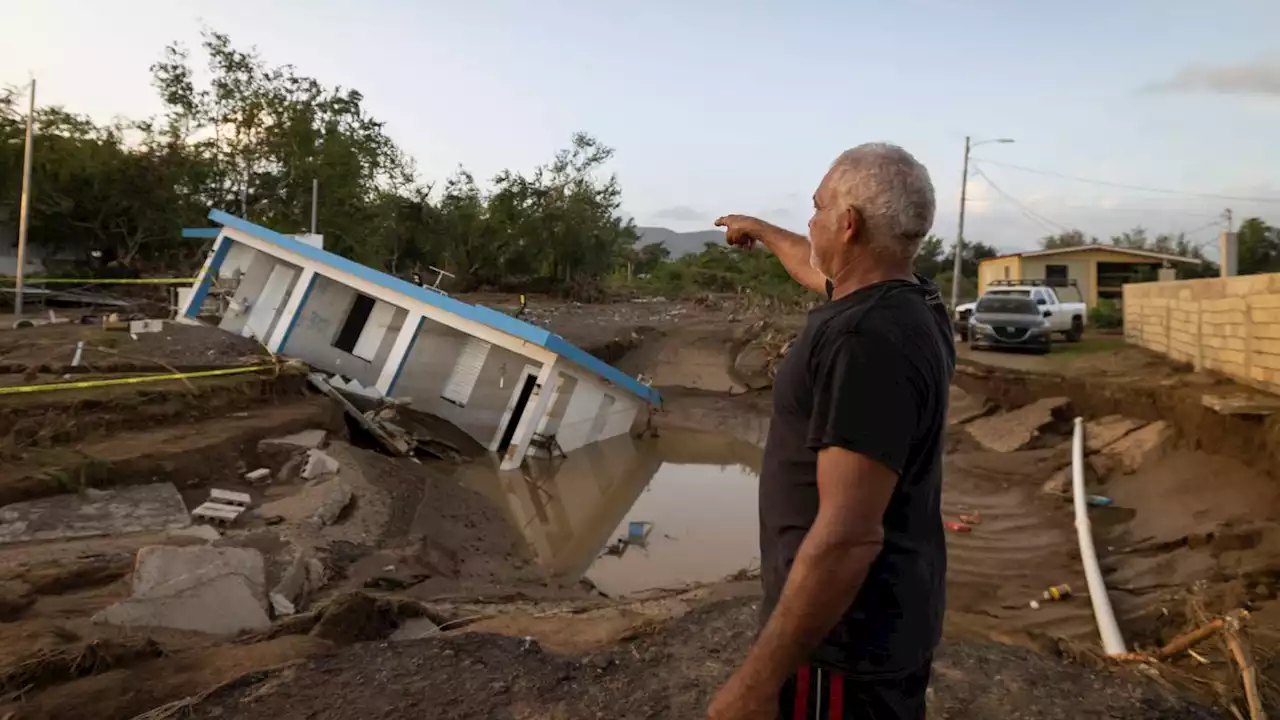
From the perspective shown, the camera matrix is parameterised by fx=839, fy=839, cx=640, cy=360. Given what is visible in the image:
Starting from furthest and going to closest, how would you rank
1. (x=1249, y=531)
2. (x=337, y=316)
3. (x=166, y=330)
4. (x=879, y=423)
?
(x=337, y=316), (x=166, y=330), (x=1249, y=531), (x=879, y=423)

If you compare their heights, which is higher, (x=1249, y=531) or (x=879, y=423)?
(x=1249, y=531)

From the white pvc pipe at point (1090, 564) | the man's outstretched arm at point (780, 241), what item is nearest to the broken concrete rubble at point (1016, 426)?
the white pvc pipe at point (1090, 564)

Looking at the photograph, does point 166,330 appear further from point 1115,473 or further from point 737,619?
point 1115,473

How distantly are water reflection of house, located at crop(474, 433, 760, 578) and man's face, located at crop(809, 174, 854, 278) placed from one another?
7.22m

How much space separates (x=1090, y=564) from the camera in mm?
6871

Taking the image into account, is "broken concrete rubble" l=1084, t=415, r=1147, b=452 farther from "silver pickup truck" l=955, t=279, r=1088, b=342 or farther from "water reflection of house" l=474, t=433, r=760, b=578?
"silver pickup truck" l=955, t=279, r=1088, b=342

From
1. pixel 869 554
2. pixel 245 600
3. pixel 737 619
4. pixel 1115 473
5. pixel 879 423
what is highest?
pixel 1115 473

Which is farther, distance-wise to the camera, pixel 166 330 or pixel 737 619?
pixel 166 330

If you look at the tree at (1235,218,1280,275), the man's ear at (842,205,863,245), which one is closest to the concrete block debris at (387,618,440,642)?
the man's ear at (842,205,863,245)

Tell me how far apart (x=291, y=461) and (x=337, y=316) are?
5.87 metres

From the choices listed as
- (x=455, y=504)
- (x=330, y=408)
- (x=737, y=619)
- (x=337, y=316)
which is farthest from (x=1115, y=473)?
(x=337, y=316)

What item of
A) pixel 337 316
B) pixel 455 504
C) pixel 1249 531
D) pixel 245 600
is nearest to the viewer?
pixel 245 600

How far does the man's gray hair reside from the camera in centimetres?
183

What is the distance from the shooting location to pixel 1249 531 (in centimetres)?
669
